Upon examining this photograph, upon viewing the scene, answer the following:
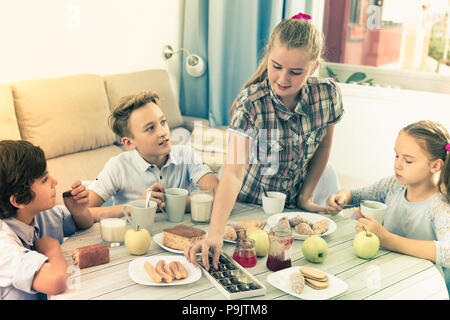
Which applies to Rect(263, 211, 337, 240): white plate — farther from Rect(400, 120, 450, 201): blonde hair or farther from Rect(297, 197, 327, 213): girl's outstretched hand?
Rect(400, 120, 450, 201): blonde hair

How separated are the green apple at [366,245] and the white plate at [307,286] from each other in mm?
166

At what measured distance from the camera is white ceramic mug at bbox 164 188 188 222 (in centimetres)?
156

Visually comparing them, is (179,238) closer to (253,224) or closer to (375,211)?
(253,224)

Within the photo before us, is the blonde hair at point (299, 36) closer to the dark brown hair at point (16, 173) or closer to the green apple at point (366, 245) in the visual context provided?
the green apple at point (366, 245)

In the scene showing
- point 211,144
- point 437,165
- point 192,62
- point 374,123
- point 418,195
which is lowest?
point 211,144

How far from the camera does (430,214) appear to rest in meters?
1.54

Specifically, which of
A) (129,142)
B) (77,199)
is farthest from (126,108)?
(77,199)

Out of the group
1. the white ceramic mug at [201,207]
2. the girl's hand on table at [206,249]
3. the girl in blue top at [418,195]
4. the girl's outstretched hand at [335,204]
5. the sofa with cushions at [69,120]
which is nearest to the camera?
the girl's hand on table at [206,249]

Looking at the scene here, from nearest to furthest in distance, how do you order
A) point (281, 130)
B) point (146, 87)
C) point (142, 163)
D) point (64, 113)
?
1. point (281, 130)
2. point (142, 163)
3. point (64, 113)
4. point (146, 87)

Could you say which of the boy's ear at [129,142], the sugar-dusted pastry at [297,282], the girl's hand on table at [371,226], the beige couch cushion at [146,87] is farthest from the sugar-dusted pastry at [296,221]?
the beige couch cushion at [146,87]

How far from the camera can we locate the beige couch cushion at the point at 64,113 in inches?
103

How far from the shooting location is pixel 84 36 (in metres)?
3.21

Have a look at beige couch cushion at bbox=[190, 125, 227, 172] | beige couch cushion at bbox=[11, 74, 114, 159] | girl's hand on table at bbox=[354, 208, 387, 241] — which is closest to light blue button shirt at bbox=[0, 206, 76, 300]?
girl's hand on table at bbox=[354, 208, 387, 241]

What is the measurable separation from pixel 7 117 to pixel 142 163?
0.96m
